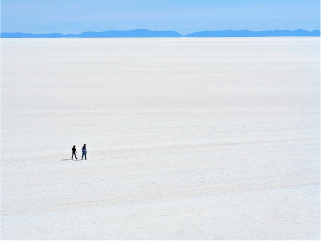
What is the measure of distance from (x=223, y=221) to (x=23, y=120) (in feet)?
39.4

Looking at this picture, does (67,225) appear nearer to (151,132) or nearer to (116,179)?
(116,179)

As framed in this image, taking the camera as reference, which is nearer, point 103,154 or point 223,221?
point 223,221

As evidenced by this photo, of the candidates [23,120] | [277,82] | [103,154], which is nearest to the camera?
[103,154]

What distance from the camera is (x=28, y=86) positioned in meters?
29.3

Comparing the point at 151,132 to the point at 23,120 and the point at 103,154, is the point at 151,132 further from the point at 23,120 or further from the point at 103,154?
the point at 23,120

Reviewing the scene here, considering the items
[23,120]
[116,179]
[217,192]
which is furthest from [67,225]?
[23,120]

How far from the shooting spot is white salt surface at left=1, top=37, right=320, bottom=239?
391 inches

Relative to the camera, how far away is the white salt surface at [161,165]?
993 centimetres

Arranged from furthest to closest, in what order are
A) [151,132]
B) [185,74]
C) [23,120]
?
1. [185,74]
2. [23,120]
3. [151,132]

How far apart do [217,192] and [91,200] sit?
10.7 feet

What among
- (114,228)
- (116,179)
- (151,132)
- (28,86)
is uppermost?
(28,86)

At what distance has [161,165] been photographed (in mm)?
13578

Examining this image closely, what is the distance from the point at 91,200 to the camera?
434 inches

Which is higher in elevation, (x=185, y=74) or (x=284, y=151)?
(x=185, y=74)
